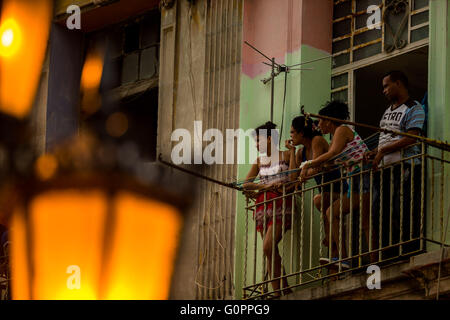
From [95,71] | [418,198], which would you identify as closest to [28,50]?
[95,71]

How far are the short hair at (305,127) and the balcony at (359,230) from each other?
48cm

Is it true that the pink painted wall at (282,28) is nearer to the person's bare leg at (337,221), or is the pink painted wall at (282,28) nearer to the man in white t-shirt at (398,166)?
the man in white t-shirt at (398,166)

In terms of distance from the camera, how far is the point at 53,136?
1728 centimetres

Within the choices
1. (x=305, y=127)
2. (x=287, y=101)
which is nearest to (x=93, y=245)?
(x=287, y=101)

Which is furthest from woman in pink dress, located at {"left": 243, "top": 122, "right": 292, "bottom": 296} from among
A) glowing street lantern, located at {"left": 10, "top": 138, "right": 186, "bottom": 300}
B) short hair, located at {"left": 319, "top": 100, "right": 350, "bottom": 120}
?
glowing street lantern, located at {"left": 10, "top": 138, "right": 186, "bottom": 300}

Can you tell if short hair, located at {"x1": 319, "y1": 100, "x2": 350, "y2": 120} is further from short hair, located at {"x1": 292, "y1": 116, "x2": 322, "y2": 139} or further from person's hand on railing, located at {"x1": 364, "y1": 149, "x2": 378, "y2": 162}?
person's hand on railing, located at {"x1": 364, "y1": 149, "x2": 378, "y2": 162}

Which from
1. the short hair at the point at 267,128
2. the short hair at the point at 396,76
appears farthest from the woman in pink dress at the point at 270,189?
the short hair at the point at 396,76

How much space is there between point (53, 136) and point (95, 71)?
1.00m

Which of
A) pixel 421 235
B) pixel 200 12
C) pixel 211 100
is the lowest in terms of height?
pixel 421 235

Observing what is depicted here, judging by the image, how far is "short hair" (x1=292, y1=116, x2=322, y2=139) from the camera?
13680 mm

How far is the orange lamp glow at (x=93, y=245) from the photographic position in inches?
613

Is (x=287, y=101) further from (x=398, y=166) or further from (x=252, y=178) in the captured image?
(x=398, y=166)

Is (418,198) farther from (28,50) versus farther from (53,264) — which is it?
(28,50)

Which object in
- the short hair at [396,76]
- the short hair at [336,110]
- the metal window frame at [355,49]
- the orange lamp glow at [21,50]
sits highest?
the orange lamp glow at [21,50]
